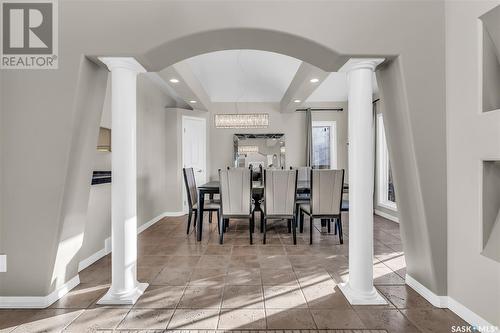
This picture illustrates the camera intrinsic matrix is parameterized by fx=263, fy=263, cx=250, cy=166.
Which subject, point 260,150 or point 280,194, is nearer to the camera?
point 280,194

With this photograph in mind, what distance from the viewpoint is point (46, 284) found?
204 centimetres

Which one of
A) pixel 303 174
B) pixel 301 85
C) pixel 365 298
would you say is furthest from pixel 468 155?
pixel 303 174

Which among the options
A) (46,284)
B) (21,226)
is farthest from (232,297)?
(21,226)

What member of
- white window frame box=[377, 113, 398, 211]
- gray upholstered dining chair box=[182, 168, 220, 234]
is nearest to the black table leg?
gray upholstered dining chair box=[182, 168, 220, 234]

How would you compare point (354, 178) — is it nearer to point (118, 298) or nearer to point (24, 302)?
point (118, 298)

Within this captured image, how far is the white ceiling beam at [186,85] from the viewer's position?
3.46 meters

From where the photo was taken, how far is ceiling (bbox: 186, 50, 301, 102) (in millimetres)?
4168

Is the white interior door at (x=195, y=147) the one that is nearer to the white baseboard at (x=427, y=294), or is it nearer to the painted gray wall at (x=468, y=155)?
the white baseboard at (x=427, y=294)

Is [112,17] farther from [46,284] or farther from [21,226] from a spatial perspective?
[46,284]

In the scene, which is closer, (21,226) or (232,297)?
(21,226)

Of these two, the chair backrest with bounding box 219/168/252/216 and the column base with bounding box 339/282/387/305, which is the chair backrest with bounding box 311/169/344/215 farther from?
the column base with bounding box 339/282/387/305

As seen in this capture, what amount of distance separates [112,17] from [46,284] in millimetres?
2125

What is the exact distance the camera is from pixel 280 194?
141 inches

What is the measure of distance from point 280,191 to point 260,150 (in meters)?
2.62
